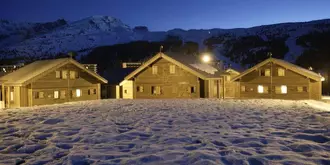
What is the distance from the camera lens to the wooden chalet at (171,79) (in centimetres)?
3181

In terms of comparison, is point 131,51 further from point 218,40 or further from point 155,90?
point 155,90

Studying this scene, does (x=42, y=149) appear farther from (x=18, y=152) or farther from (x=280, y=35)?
(x=280, y=35)

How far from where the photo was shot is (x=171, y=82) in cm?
3306

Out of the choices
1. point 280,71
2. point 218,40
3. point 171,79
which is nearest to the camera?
point 171,79

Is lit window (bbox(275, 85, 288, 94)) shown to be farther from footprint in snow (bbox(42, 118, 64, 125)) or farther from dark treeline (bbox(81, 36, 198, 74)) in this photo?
dark treeline (bbox(81, 36, 198, 74))

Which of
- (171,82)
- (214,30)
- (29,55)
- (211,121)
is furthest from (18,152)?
(214,30)

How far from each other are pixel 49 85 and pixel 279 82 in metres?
26.4

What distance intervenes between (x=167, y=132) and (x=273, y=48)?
100287 mm

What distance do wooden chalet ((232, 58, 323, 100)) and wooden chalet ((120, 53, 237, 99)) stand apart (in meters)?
4.29

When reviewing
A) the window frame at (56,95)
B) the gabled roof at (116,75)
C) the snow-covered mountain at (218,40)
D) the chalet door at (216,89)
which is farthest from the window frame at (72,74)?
the snow-covered mountain at (218,40)

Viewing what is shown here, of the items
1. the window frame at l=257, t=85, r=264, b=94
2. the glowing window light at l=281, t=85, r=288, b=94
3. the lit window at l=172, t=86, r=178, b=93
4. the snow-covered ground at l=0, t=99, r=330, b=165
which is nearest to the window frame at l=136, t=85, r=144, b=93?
the lit window at l=172, t=86, r=178, b=93

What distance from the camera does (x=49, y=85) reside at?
29.8m

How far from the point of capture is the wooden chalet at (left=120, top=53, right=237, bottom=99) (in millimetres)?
31812

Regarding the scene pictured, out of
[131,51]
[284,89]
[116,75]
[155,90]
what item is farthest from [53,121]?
[131,51]
